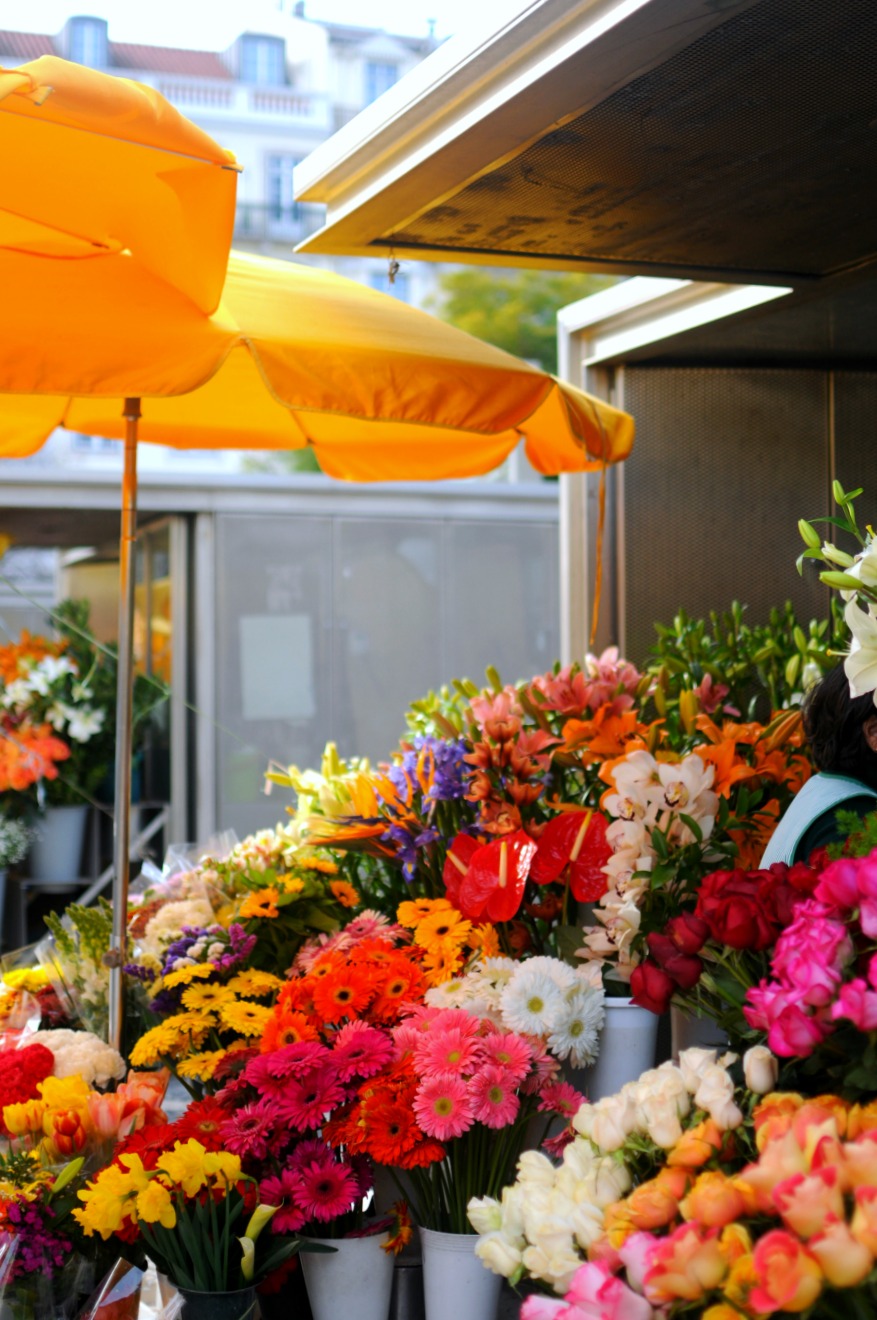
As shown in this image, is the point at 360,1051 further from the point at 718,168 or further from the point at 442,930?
the point at 718,168

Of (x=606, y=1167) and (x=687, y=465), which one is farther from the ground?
(x=687, y=465)

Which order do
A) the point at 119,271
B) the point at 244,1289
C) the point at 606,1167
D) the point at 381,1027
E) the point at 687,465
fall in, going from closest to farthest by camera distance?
the point at 606,1167
the point at 244,1289
the point at 381,1027
the point at 119,271
the point at 687,465

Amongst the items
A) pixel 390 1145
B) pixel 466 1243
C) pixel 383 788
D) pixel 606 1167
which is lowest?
pixel 466 1243

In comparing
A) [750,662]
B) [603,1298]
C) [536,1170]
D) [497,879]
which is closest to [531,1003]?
[497,879]

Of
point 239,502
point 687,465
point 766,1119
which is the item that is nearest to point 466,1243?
point 766,1119

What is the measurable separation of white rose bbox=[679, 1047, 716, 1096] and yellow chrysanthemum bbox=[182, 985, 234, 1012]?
1333mm

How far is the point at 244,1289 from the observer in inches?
77.4

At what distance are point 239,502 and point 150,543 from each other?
0.60 metres

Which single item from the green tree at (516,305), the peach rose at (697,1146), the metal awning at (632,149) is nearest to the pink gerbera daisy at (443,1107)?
the peach rose at (697,1146)

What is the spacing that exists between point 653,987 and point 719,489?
10.2ft

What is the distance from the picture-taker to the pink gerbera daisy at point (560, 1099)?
2.15 m

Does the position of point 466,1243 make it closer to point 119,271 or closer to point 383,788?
point 383,788

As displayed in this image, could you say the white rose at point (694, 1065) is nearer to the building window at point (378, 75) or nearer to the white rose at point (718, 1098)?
the white rose at point (718, 1098)

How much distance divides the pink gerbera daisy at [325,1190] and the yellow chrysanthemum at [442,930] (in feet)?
1.68
